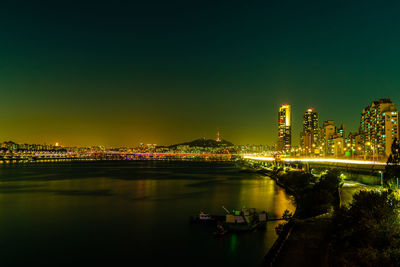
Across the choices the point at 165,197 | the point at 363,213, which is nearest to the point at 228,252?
the point at 363,213

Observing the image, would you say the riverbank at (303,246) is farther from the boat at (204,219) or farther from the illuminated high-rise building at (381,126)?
the illuminated high-rise building at (381,126)

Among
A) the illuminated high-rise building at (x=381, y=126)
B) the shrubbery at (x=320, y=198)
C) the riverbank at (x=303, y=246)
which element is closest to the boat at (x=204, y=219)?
the shrubbery at (x=320, y=198)

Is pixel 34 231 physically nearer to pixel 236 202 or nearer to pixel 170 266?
pixel 170 266

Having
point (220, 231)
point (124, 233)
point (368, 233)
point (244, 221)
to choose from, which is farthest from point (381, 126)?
point (368, 233)

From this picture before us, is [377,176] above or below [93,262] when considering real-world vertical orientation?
above

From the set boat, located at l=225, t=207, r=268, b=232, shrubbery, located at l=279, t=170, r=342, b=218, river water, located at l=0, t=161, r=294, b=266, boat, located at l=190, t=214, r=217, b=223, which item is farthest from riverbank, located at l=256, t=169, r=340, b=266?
boat, located at l=190, t=214, r=217, b=223

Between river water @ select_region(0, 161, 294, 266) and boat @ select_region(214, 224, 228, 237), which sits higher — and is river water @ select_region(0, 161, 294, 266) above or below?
below

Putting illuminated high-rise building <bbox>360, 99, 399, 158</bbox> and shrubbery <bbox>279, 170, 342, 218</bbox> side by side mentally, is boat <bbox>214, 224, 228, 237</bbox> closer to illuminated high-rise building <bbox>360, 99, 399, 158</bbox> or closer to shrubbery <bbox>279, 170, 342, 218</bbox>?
shrubbery <bbox>279, 170, 342, 218</bbox>

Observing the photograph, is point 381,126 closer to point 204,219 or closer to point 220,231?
point 204,219
